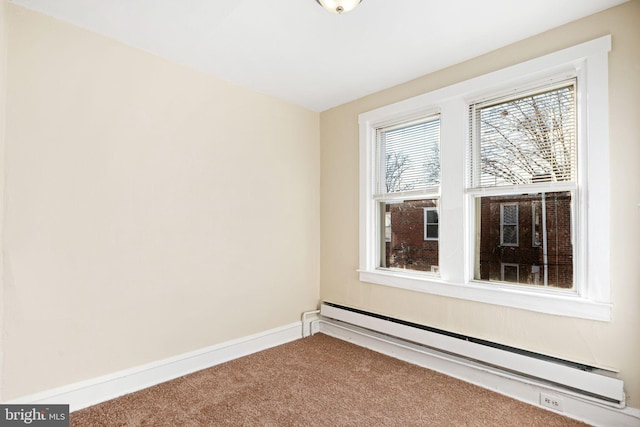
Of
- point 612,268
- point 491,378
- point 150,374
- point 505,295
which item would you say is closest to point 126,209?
point 150,374

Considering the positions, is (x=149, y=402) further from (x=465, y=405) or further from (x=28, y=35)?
(x=28, y=35)

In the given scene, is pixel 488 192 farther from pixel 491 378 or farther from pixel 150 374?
pixel 150 374

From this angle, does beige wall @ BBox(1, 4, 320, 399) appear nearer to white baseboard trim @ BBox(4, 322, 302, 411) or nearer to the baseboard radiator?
white baseboard trim @ BBox(4, 322, 302, 411)

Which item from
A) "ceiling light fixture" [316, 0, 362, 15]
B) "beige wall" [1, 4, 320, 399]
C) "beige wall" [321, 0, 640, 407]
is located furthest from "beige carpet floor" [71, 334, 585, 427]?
"ceiling light fixture" [316, 0, 362, 15]

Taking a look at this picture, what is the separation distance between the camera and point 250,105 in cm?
312

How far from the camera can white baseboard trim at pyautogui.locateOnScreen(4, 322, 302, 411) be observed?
6.81 ft

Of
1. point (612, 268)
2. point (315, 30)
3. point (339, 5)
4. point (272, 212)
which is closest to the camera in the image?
point (339, 5)

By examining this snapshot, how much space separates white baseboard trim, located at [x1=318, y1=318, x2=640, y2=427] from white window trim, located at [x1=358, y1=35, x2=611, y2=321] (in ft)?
1.57

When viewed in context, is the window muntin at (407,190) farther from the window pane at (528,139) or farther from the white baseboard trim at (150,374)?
the white baseboard trim at (150,374)

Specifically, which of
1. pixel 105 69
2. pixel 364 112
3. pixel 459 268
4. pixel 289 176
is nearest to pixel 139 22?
pixel 105 69

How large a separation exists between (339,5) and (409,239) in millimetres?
1998

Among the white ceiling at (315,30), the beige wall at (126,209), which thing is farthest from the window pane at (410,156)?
the beige wall at (126,209)

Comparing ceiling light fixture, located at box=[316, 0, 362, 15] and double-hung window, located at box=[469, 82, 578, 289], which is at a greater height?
ceiling light fixture, located at box=[316, 0, 362, 15]

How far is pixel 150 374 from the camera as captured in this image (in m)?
2.43
